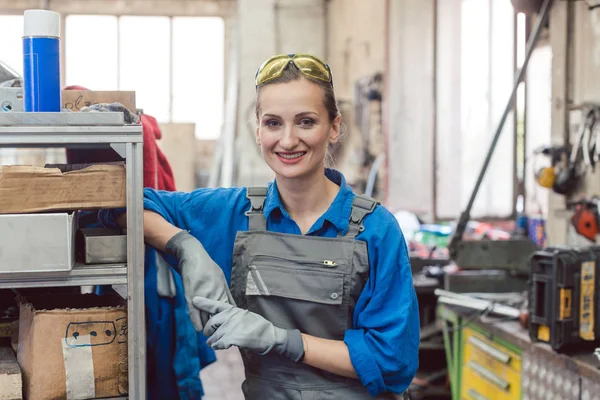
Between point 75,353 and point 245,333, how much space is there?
1.23 feet

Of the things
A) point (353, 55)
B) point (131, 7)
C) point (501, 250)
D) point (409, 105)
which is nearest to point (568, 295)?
point (501, 250)

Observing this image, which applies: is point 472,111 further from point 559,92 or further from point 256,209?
point 256,209

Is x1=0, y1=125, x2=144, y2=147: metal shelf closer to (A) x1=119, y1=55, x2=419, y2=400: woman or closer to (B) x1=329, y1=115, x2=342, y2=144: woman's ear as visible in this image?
(A) x1=119, y1=55, x2=419, y2=400: woman

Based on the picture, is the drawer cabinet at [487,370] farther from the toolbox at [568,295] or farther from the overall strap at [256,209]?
the overall strap at [256,209]

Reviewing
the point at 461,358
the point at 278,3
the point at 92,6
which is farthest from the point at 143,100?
the point at 461,358

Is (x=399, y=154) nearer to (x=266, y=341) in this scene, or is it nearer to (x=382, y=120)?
(x=382, y=120)

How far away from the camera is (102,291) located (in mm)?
1957

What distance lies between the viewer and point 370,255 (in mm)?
1571

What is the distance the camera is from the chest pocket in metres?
1.56

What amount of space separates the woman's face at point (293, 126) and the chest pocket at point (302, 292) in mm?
207

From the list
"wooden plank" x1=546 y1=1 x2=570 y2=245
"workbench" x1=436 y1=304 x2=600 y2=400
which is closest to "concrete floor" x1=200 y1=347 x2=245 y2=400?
"workbench" x1=436 y1=304 x2=600 y2=400

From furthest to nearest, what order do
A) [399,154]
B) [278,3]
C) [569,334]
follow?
[278,3] → [399,154] → [569,334]

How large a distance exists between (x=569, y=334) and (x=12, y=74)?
6.58ft

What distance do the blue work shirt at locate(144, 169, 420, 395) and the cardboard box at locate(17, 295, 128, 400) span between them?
276 millimetres
